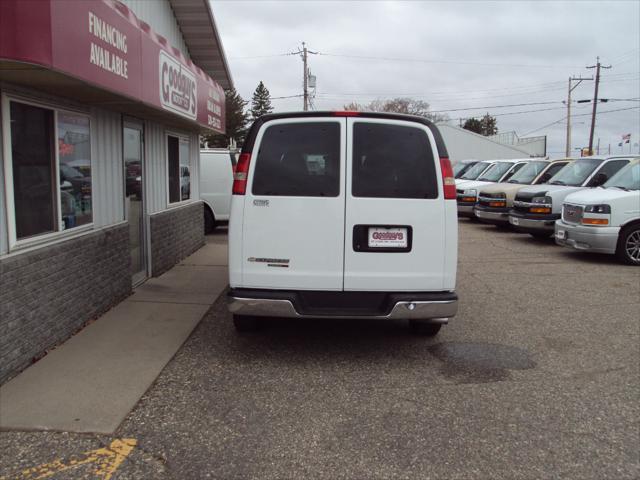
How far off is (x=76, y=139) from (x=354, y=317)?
348cm

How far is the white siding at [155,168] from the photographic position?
871cm

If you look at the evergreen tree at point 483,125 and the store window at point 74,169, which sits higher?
the evergreen tree at point 483,125

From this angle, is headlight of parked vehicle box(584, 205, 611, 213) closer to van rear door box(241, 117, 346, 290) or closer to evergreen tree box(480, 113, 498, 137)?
van rear door box(241, 117, 346, 290)

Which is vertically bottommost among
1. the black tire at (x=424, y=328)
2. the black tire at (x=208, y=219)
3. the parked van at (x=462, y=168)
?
the black tire at (x=424, y=328)

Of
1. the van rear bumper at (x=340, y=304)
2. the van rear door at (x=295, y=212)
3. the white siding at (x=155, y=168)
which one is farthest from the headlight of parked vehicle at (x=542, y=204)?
the van rear door at (x=295, y=212)

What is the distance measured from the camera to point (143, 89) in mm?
6250

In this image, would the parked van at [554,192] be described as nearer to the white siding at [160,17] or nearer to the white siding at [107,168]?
the white siding at [160,17]

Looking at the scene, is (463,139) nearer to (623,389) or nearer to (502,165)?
(502,165)

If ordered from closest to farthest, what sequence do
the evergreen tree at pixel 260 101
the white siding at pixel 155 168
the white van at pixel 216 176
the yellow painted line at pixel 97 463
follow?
the yellow painted line at pixel 97 463, the white siding at pixel 155 168, the white van at pixel 216 176, the evergreen tree at pixel 260 101

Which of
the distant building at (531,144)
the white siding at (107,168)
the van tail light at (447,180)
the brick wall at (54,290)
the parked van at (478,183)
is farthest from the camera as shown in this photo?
the distant building at (531,144)

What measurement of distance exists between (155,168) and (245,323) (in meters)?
4.16

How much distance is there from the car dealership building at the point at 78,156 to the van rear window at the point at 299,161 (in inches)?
60.8

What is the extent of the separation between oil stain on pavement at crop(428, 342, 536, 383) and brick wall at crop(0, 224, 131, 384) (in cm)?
353

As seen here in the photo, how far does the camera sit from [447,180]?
5.02 meters
